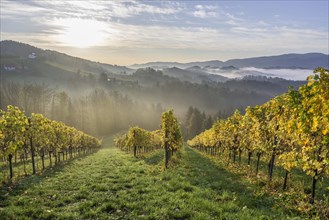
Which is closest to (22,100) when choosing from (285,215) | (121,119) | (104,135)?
(104,135)

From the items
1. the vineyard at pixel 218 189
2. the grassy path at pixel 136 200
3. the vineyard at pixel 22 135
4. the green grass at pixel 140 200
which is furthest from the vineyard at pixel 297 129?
the vineyard at pixel 22 135

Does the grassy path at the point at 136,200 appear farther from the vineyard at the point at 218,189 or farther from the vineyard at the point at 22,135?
the vineyard at the point at 22,135

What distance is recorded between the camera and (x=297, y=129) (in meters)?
11.1

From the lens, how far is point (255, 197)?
1402 cm

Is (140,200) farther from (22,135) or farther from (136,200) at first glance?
(22,135)

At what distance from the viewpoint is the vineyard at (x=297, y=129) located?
890 cm

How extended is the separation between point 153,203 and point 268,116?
10.8 metres

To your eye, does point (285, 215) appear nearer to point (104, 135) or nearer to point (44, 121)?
point (44, 121)

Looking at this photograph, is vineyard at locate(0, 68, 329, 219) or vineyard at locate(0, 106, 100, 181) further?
vineyard at locate(0, 106, 100, 181)

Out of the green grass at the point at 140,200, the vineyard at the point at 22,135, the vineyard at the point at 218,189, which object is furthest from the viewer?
the vineyard at the point at 22,135

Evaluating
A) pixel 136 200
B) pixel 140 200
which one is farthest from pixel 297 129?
pixel 136 200

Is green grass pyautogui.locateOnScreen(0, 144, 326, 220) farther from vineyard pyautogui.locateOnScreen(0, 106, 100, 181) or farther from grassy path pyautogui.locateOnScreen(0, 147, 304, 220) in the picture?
vineyard pyautogui.locateOnScreen(0, 106, 100, 181)

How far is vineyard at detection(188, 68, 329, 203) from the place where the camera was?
8.90 meters

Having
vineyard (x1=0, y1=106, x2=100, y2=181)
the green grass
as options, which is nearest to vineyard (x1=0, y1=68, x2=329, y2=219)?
the green grass
